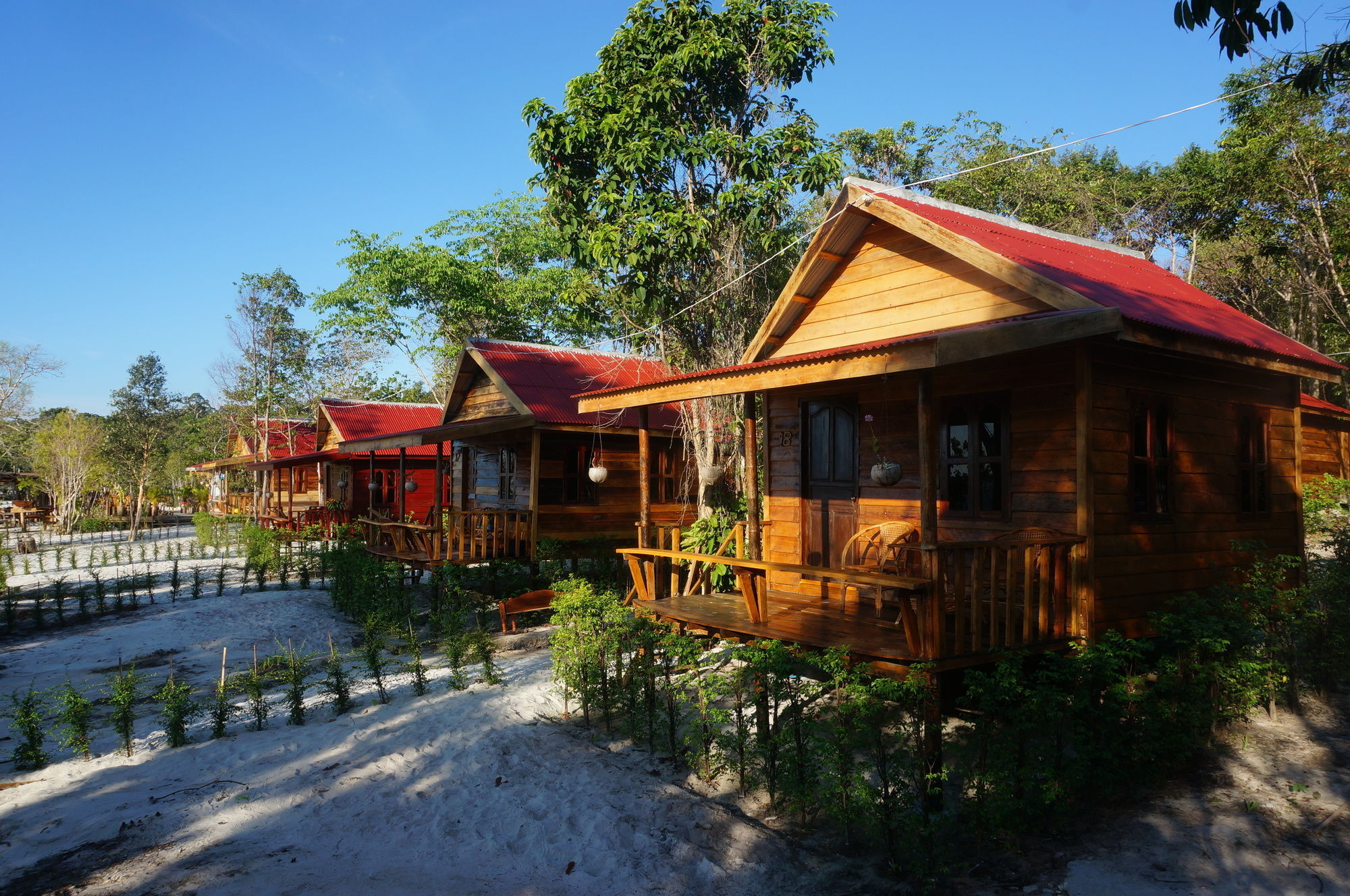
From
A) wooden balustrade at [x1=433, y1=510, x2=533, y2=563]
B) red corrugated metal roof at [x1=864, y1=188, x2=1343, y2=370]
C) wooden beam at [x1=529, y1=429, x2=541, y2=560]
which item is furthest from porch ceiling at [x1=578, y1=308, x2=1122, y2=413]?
wooden beam at [x1=529, y1=429, x2=541, y2=560]

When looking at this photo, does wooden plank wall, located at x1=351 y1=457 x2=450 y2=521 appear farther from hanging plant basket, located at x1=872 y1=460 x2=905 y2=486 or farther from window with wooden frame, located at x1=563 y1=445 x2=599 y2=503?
hanging plant basket, located at x1=872 y1=460 x2=905 y2=486

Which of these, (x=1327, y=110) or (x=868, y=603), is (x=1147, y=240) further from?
(x=868, y=603)

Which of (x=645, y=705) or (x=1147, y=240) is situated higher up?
(x=1147, y=240)

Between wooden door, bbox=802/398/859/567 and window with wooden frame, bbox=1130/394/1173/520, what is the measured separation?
2.96m

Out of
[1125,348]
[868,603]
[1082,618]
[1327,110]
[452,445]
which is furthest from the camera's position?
[452,445]

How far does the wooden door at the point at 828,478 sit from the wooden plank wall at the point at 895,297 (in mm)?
895

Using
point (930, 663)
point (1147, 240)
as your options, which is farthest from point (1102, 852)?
point (1147, 240)

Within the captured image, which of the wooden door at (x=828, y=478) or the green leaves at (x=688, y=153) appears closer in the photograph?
the wooden door at (x=828, y=478)

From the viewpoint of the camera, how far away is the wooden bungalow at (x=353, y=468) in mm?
28500

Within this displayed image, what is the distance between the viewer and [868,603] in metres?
8.93

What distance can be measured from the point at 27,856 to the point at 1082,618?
27.6ft

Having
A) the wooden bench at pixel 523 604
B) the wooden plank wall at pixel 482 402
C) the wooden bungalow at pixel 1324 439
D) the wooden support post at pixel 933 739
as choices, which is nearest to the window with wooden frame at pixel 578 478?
the wooden plank wall at pixel 482 402

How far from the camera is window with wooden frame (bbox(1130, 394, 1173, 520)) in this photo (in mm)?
7738

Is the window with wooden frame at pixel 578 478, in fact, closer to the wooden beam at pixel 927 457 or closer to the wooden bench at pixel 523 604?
the wooden bench at pixel 523 604
